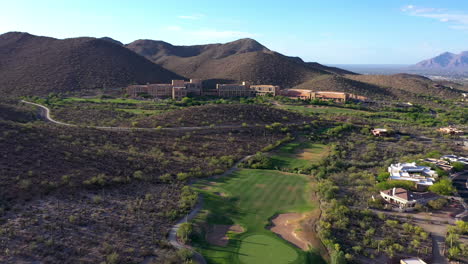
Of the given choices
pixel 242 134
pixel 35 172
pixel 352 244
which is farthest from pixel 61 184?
pixel 242 134

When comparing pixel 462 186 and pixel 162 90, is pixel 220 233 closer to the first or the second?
pixel 462 186

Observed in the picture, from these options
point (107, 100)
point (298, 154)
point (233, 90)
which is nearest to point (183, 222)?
point (298, 154)

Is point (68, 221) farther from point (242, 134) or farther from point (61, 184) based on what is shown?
point (242, 134)

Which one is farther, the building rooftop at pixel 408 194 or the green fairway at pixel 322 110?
the green fairway at pixel 322 110

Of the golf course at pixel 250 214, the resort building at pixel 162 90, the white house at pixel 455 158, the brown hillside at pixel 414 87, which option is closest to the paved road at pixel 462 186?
the white house at pixel 455 158

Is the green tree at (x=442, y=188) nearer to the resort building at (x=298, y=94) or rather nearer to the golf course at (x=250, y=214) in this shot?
the golf course at (x=250, y=214)

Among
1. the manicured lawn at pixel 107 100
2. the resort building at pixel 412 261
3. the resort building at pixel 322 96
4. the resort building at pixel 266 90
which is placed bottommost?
the resort building at pixel 412 261

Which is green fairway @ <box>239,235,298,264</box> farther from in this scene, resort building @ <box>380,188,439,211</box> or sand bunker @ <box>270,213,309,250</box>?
resort building @ <box>380,188,439,211</box>

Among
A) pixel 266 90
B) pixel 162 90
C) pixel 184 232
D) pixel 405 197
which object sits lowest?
pixel 184 232
